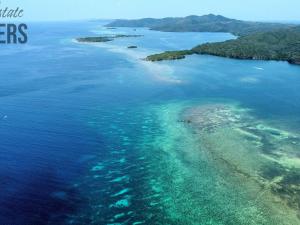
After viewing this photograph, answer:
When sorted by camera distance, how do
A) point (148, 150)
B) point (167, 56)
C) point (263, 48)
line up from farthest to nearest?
point (263, 48), point (167, 56), point (148, 150)

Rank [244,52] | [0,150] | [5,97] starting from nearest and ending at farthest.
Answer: [0,150]
[5,97]
[244,52]

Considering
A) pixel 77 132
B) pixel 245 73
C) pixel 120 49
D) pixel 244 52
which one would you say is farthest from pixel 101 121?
pixel 120 49

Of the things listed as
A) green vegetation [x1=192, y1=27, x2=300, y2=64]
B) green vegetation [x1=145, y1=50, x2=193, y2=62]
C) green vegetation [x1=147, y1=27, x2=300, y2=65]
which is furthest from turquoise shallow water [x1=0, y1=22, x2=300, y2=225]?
green vegetation [x1=192, y1=27, x2=300, y2=64]

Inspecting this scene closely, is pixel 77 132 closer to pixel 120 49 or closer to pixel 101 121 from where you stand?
pixel 101 121

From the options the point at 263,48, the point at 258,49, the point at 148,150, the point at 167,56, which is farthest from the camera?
the point at 263,48

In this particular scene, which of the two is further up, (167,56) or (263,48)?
(263,48)

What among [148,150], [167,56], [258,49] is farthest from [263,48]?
[148,150]

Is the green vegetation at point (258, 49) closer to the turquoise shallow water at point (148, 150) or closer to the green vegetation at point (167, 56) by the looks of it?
the green vegetation at point (167, 56)

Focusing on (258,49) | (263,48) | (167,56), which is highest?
(263,48)

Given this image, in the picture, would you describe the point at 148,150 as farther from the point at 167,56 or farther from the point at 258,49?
the point at 258,49
